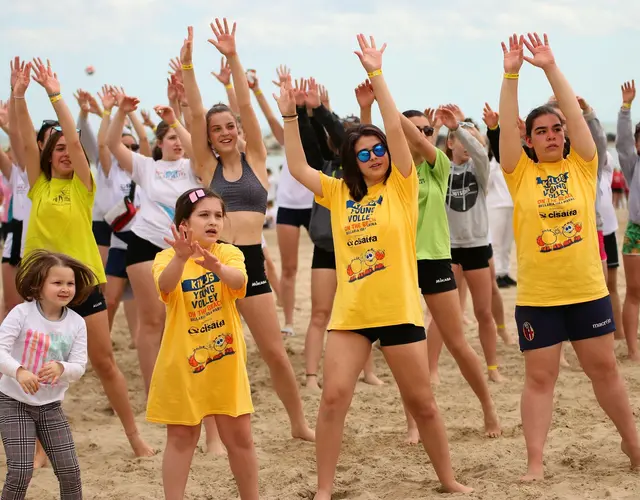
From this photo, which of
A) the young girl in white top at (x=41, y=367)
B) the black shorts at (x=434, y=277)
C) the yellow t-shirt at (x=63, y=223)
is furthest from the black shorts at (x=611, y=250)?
the young girl in white top at (x=41, y=367)

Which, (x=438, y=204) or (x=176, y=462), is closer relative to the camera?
(x=176, y=462)

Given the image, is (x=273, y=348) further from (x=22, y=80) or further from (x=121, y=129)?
(x=22, y=80)

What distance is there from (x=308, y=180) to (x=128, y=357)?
508cm

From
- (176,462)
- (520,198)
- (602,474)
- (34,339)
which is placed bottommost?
(602,474)

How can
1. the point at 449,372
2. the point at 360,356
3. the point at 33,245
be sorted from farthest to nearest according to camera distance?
the point at 449,372 → the point at 33,245 → the point at 360,356

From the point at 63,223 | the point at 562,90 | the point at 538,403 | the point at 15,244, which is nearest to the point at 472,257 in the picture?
the point at 538,403

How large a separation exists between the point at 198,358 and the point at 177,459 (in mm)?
538

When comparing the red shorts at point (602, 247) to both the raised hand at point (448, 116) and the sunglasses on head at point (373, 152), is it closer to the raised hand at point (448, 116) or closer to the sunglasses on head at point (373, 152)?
the raised hand at point (448, 116)

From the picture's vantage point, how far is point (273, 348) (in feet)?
20.6

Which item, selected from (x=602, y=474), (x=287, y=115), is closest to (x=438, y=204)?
(x=287, y=115)

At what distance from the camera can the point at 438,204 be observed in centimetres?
639

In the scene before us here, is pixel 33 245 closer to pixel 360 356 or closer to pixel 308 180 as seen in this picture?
pixel 308 180

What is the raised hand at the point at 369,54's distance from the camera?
510 centimetres

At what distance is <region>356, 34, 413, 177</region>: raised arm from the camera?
16.5ft
